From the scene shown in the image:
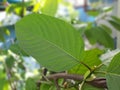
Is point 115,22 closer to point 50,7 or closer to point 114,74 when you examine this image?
point 50,7

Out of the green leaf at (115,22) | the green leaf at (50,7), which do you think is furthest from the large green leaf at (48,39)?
the green leaf at (115,22)

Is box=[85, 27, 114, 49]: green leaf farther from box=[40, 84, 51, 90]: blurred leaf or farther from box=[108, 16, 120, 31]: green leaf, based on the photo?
box=[40, 84, 51, 90]: blurred leaf

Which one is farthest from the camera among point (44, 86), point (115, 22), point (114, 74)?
point (115, 22)

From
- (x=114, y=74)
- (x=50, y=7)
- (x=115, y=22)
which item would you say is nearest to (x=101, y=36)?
(x=115, y=22)

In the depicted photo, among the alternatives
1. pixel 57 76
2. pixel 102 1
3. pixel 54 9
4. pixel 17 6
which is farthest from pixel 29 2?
pixel 102 1

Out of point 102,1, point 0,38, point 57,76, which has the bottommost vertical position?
point 102,1

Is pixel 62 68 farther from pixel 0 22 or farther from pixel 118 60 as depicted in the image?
pixel 0 22
